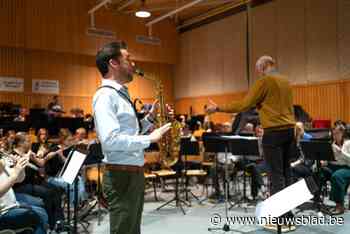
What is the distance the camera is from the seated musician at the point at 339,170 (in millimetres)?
5945

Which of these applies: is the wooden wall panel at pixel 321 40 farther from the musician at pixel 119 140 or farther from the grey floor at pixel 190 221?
the musician at pixel 119 140

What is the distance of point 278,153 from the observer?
437 centimetres

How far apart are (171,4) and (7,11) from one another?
6281 mm

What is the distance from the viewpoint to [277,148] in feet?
14.3

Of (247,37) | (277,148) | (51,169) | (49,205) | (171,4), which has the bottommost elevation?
(49,205)

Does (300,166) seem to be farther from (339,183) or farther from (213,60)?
(213,60)

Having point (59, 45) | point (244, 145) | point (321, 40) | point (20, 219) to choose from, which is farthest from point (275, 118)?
point (59, 45)

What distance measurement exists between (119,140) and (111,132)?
7cm

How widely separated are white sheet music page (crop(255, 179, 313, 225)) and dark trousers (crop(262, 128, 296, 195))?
6.08 ft

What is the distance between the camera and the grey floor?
4.93 meters

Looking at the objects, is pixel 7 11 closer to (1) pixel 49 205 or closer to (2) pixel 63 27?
(2) pixel 63 27

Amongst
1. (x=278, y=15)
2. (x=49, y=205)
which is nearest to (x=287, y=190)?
(x=49, y=205)

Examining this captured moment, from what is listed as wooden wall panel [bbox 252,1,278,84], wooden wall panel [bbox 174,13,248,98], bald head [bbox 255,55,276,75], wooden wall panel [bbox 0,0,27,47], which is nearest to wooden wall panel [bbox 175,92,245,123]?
wooden wall panel [bbox 174,13,248,98]

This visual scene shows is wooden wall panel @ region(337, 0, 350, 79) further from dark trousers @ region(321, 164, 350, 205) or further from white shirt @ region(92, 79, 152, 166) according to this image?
white shirt @ region(92, 79, 152, 166)
